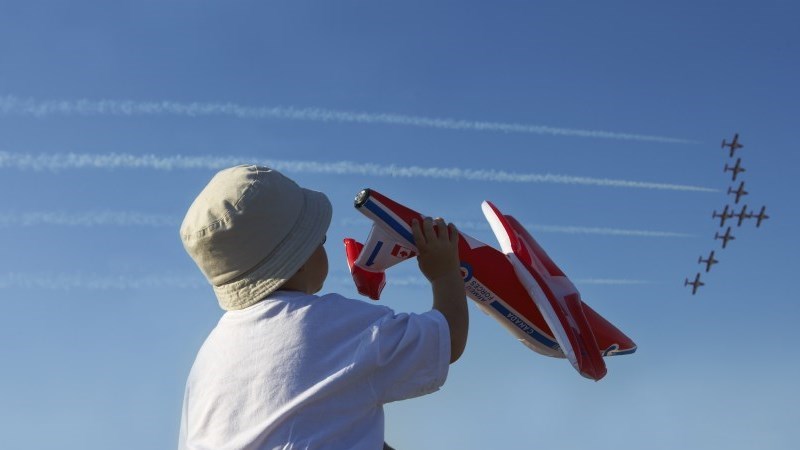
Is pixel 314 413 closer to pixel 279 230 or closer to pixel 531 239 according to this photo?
pixel 279 230

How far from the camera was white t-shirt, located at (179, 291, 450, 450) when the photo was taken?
4227 mm

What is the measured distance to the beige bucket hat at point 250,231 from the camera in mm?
4477

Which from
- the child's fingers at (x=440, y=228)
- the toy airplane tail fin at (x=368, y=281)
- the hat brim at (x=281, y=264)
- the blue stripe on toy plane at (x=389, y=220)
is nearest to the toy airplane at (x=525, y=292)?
the toy airplane tail fin at (x=368, y=281)

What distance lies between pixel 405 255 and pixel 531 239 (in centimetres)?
279

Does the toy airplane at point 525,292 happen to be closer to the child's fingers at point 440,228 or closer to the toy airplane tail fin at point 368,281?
the toy airplane tail fin at point 368,281

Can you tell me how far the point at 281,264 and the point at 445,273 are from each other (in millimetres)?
1034

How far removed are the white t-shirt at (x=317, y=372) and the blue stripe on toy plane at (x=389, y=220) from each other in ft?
5.88

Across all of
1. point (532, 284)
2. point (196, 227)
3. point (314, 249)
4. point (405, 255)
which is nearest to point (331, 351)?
point (314, 249)

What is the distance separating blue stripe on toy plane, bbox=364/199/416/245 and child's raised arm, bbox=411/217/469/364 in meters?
0.93

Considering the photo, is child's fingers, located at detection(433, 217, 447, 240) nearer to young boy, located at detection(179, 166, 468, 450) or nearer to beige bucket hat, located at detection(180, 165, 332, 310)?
young boy, located at detection(179, 166, 468, 450)

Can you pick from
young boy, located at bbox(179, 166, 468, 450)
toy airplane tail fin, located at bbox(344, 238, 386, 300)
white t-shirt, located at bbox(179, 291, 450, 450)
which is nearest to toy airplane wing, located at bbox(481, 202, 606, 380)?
toy airplane tail fin, located at bbox(344, 238, 386, 300)

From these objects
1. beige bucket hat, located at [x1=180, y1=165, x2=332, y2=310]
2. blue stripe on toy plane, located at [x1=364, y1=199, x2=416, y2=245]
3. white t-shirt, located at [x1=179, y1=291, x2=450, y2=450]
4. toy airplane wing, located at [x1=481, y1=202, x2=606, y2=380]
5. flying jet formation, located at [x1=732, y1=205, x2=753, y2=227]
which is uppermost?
beige bucket hat, located at [x1=180, y1=165, x2=332, y2=310]

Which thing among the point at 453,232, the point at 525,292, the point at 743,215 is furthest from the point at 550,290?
the point at 743,215

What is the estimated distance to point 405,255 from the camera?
22.1 ft
